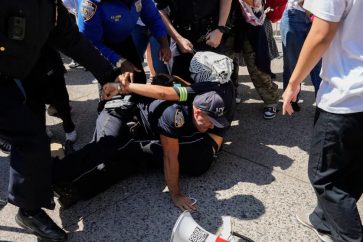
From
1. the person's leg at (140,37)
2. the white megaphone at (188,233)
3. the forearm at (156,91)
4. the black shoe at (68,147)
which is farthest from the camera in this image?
the person's leg at (140,37)

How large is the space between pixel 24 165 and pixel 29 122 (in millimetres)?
221

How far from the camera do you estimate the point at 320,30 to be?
1659mm

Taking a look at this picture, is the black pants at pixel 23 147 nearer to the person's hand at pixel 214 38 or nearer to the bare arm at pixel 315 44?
the bare arm at pixel 315 44

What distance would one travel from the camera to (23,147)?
2.04 metres

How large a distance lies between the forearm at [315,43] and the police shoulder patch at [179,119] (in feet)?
2.78

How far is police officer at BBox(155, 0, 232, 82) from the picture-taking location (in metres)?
3.00

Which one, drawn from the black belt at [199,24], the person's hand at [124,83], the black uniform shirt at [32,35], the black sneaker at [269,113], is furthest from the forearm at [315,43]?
the black sneaker at [269,113]

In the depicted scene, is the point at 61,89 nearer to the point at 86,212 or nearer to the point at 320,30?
the point at 86,212

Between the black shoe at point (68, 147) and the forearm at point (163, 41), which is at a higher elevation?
the forearm at point (163, 41)

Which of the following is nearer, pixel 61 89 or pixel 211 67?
pixel 211 67

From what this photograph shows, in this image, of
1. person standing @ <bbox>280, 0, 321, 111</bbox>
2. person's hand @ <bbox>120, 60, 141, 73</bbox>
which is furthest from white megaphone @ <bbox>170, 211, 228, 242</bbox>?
person standing @ <bbox>280, 0, 321, 111</bbox>

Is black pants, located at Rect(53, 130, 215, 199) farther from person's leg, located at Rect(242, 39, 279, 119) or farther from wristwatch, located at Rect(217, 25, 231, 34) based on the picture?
person's leg, located at Rect(242, 39, 279, 119)

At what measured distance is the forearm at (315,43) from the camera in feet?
5.40

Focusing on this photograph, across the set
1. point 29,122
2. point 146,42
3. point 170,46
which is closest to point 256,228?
point 29,122
